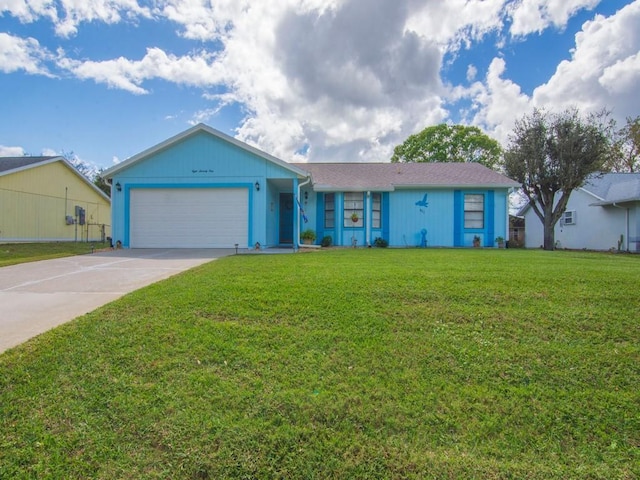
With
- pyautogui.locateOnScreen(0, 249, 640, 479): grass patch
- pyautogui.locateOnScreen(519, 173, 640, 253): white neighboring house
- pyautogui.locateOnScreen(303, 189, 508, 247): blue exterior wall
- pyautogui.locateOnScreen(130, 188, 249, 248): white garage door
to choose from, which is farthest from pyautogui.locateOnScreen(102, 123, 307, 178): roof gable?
pyautogui.locateOnScreen(519, 173, 640, 253): white neighboring house

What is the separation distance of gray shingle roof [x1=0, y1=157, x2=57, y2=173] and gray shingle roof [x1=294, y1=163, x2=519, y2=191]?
48.7ft

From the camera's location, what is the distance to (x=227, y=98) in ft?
49.2

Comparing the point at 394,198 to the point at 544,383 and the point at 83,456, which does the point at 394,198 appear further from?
the point at 83,456

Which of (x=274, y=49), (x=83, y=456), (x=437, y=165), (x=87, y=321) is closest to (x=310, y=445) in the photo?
(x=83, y=456)

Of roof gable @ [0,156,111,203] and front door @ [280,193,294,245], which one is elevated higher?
roof gable @ [0,156,111,203]

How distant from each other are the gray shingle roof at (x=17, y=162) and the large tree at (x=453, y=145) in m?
28.2

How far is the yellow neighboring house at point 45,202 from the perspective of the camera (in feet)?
54.7

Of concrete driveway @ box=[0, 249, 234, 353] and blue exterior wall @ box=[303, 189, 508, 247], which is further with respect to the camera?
blue exterior wall @ box=[303, 189, 508, 247]

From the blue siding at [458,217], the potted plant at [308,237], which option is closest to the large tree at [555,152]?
the blue siding at [458,217]

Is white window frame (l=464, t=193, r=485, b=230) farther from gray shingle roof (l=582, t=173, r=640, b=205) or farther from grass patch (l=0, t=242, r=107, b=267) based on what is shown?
grass patch (l=0, t=242, r=107, b=267)

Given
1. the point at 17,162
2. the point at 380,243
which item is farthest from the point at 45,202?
the point at 380,243

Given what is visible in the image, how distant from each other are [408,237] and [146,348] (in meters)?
12.8

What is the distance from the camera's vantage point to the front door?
1595 cm

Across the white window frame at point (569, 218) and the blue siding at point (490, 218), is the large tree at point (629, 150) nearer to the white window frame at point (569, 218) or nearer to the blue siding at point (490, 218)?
the white window frame at point (569, 218)
